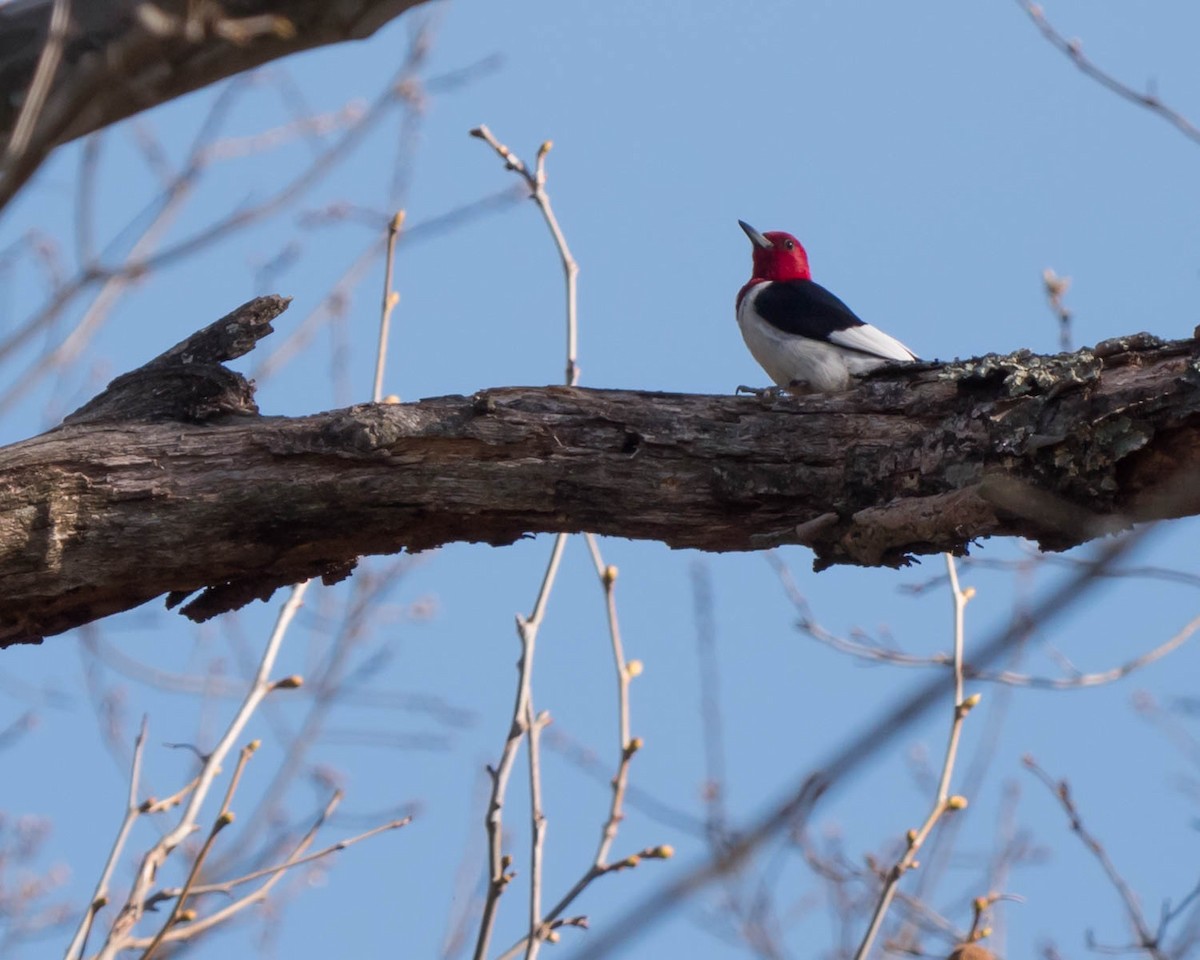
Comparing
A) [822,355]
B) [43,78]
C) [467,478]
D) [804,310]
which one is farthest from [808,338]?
[43,78]

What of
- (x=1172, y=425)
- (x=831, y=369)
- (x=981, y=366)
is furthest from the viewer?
(x=831, y=369)

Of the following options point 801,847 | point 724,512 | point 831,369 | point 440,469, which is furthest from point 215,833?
point 801,847

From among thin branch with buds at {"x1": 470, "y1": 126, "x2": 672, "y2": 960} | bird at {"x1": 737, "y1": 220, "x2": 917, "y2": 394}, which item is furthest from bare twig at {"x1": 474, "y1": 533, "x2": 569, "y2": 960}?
bird at {"x1": 737, "y1": 220, "x2": 917, "y2": 394}

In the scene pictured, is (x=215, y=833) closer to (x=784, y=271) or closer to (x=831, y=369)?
(x=831, y=369)

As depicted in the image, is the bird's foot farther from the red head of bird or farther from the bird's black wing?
the red head of bird

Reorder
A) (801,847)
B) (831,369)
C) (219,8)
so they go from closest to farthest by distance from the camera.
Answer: (219,8) → (831,369) → (801,847)

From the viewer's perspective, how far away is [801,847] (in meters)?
5.39

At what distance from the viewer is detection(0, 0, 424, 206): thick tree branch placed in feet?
4.77

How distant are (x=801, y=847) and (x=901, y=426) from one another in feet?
8.99

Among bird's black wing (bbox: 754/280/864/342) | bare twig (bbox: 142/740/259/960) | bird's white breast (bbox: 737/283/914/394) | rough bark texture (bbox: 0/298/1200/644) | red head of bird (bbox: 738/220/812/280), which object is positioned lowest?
bare twig (bbox: 142/740/259/960)

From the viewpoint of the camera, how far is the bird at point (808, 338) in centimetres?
465

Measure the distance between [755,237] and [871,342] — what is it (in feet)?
7.91

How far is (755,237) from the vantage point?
697 centimetres

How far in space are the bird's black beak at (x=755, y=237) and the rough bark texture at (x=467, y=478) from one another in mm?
3768
